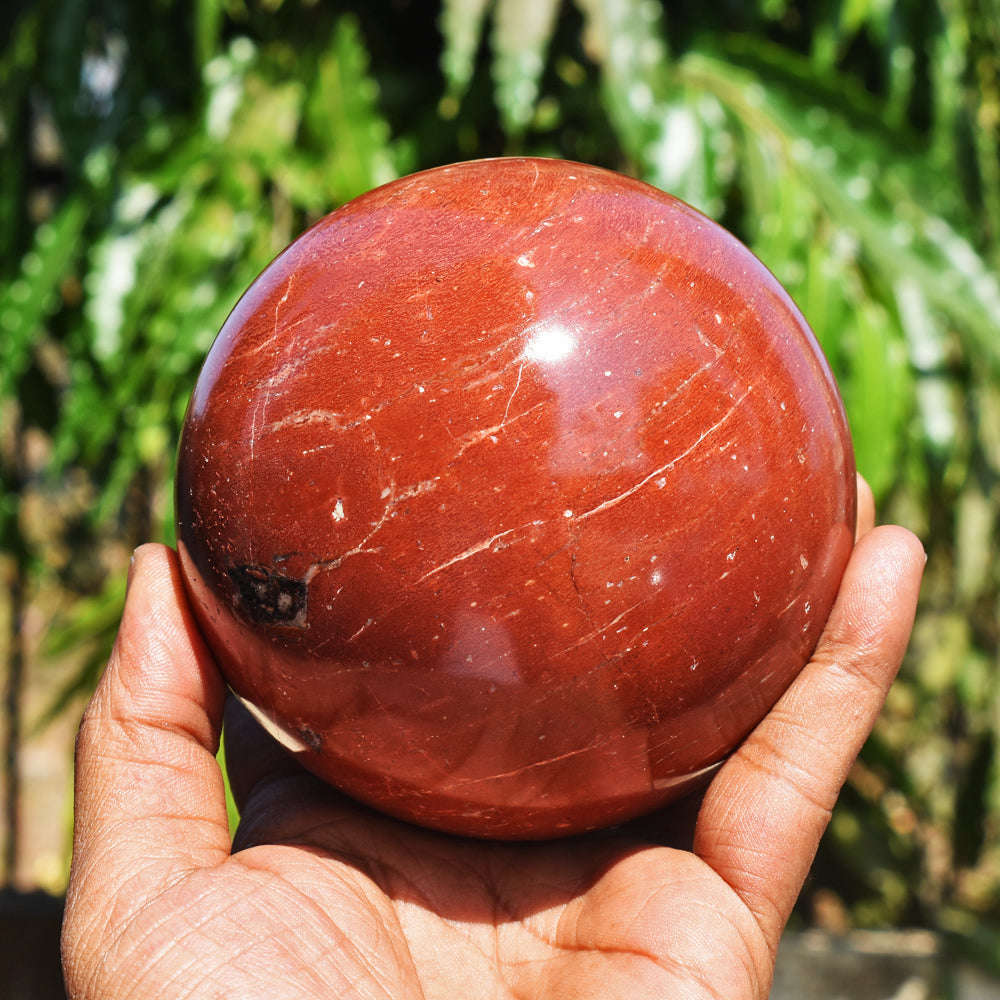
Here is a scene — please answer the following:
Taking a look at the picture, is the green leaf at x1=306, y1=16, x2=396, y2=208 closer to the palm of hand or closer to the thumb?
the thumb

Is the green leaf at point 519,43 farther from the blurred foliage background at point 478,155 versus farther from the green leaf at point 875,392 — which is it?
the green leaf at point 875,392

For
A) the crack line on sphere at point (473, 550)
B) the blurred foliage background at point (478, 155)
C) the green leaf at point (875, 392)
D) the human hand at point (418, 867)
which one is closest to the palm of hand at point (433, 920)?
the human hand at point (418, 867)

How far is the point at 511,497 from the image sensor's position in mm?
939

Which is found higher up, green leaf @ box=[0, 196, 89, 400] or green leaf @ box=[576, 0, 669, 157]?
green leaf @ box=[576, 0, 669, 157]

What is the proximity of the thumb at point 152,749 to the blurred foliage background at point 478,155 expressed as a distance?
351 millimetres

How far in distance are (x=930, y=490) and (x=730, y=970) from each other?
1135 millimetres

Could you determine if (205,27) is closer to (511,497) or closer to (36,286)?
(36,286)

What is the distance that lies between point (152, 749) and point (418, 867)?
0.30 meters

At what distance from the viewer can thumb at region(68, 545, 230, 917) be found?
42.1 inches

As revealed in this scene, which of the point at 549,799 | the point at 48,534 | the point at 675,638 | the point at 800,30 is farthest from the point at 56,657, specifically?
the point at 800,30

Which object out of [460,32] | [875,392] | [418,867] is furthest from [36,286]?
[875,392]

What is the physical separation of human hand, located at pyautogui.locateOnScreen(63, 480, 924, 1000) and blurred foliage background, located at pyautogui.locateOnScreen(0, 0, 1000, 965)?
417 mm

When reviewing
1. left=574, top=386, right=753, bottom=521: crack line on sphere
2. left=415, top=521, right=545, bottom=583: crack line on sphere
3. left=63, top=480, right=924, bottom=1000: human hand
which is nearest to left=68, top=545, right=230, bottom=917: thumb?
left=63, top=480, right=924, bottom=1000: human hand

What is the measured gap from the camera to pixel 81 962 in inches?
39.8
